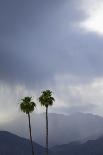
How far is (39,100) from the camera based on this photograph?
129 metres

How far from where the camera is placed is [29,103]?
130 metres

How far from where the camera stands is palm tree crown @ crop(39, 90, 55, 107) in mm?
128250

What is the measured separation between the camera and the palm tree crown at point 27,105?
12888cm

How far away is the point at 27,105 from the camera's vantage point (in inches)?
5079

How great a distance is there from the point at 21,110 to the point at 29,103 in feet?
10.9

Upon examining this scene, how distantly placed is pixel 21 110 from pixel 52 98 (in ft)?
34.1

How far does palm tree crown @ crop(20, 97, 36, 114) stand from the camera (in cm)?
12888

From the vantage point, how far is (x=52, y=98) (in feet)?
424

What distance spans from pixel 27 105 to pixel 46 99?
628cm

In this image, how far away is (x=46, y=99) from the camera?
421 ft

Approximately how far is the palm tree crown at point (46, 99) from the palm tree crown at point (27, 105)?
9.87 ft

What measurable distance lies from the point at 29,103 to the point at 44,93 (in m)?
5.65

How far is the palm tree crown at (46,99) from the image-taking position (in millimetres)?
128250

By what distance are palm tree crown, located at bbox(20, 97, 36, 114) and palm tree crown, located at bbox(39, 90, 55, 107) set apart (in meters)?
3.01
